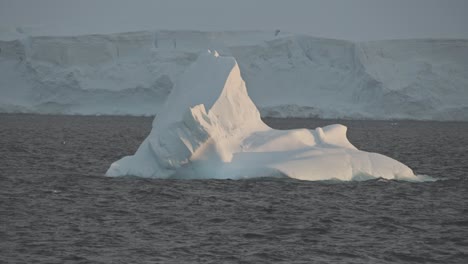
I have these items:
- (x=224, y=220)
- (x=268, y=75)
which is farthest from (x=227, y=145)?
(x=268, y=75)

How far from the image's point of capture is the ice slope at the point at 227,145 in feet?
68.5

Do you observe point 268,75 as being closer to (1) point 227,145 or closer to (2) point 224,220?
(1) point 227,145

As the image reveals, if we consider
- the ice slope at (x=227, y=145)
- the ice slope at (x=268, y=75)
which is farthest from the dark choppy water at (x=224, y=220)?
the ice slope at (x=268, y=75)

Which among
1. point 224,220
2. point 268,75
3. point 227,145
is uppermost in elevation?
point 268,75

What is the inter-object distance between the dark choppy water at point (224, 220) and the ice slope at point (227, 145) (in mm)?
412

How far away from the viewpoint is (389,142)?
4228cm

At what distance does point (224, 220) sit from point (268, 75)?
188 feet

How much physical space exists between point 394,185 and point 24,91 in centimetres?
5384

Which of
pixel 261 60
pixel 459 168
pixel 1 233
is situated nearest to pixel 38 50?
pixel 261 60

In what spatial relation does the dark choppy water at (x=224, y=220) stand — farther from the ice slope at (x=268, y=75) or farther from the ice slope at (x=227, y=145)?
the ice slope at (x=268, y=75)

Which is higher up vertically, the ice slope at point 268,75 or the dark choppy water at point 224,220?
the ice slope at point 268,75

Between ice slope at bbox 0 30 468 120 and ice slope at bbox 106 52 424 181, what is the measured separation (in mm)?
44379

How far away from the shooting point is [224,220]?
52.4 ft

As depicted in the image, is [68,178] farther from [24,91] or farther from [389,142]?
[24,91]
